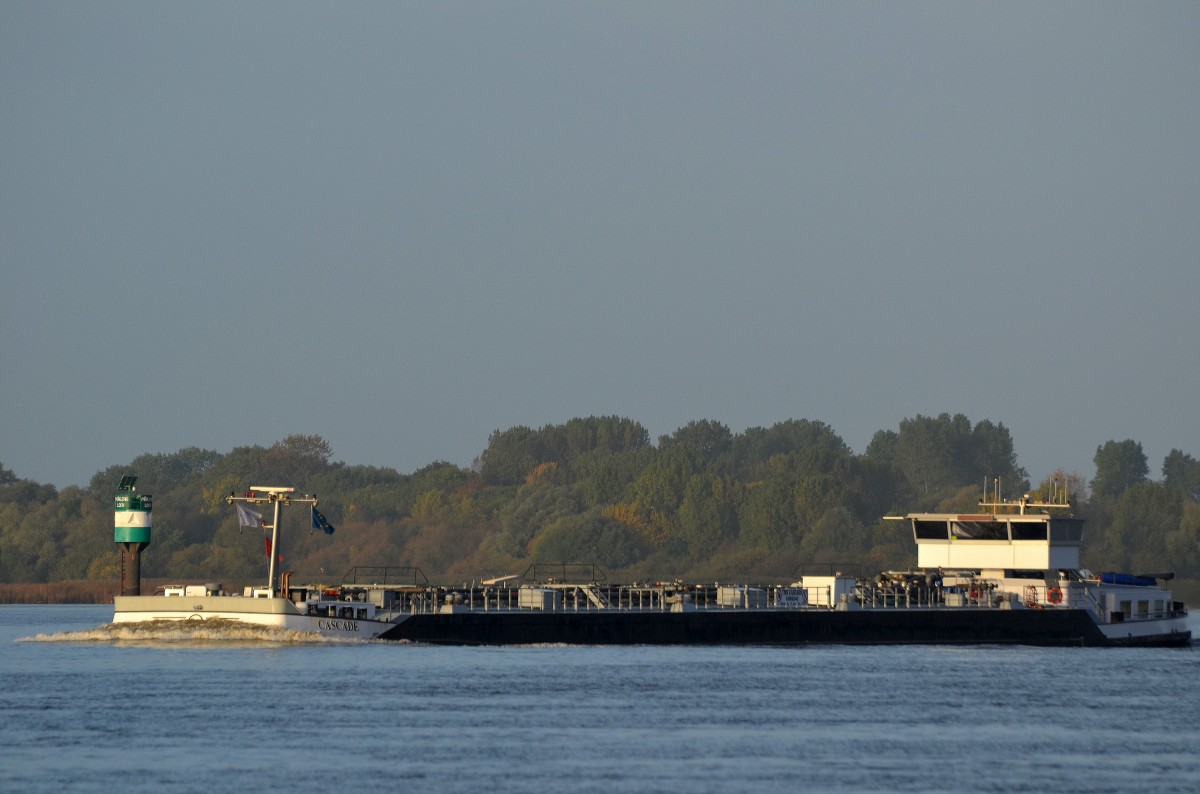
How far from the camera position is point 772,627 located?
84438 millimetres

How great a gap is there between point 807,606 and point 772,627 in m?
3.83

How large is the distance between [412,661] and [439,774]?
28.5 metres

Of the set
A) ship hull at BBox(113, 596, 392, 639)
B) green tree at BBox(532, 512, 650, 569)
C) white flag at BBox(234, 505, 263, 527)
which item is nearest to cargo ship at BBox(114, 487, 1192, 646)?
ship hull at BBox(113, 596, 392, 639)

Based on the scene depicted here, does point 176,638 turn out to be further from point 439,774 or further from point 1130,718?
point 1130,718

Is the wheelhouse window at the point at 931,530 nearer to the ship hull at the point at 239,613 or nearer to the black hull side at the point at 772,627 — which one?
the black hull side at the point at 772,627

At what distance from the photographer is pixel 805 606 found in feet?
288

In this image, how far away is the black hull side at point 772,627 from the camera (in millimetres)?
81312

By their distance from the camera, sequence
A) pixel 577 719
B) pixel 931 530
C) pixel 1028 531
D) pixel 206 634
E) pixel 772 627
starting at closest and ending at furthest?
pixel 577 719
pixel 206 634
pixel 772 627
pixel 1028 531
pixel 931 530

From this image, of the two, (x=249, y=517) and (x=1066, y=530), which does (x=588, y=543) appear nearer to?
(x=1066, y=530)

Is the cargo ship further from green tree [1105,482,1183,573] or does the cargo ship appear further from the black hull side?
green tree [1105,482,1183,573]

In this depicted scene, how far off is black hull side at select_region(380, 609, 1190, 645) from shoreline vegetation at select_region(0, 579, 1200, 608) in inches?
3569

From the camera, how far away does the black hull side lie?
8131cm

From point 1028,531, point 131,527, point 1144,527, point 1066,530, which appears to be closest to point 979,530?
point 1028,531

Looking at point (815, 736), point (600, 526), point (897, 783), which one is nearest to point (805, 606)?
point (815, 736)
